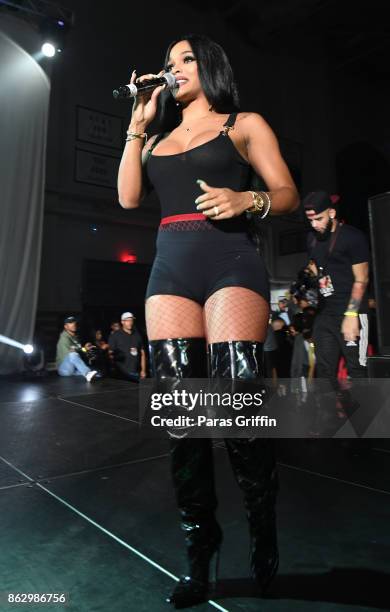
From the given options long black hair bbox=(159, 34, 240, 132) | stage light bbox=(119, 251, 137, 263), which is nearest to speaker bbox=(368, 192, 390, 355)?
long black hair bbox=(159, 34, 240, 132)

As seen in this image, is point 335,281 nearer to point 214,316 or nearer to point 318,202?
point 318,202

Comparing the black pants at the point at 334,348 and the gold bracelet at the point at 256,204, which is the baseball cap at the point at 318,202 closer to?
the black pants at the point at 334,348

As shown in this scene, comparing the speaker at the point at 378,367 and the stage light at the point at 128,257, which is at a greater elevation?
the stage light at the point at 128,257

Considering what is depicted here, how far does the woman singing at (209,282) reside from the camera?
1130 millimetres

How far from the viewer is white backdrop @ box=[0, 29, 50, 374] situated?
782 cm

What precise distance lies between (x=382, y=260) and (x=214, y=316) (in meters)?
1.90

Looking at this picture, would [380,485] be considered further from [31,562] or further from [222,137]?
[222,137]

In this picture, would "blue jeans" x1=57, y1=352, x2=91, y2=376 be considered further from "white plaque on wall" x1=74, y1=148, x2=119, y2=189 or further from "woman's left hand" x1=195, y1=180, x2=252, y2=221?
"woman's left hand" x1=195, y1=180, x2=252, y2=221

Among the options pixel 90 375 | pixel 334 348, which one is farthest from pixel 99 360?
pixel 334 348

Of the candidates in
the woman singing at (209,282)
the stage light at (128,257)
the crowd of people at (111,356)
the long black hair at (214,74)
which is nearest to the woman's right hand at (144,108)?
the woman singing at (209,282)

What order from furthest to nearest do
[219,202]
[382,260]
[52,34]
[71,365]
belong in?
[52,34], [71,365], [382,260], [219,202]

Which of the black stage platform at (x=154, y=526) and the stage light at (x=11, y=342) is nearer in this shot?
the black stage platform at (x=154, y=526)

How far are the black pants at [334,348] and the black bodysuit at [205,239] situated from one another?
1753 millimetres

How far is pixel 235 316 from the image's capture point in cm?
115
